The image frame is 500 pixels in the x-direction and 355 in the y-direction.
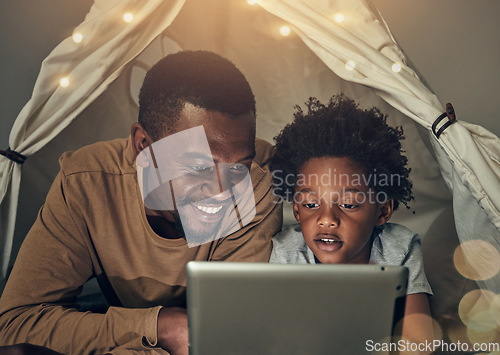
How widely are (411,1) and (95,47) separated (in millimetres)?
1335

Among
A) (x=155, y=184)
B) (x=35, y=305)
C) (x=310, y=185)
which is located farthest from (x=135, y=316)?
(x=310, y=185)

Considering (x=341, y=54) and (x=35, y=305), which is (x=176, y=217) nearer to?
(x=35, y=305)

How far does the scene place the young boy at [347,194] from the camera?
3.96 feet

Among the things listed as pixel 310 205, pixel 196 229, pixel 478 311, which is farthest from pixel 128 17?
pixel 478 311

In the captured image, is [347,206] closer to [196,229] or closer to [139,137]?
[196,229]

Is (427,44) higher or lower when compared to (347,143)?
higher

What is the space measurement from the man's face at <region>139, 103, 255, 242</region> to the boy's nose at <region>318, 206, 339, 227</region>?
0.26m

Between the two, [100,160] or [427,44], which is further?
[427,44]

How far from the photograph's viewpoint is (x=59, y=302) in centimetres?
118

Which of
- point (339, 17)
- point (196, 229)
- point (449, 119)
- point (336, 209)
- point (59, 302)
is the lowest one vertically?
point (59, 302)

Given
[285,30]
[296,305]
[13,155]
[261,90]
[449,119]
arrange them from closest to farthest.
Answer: [296,305]
[449,119]
[13,155]
[285,30]
[261,90]

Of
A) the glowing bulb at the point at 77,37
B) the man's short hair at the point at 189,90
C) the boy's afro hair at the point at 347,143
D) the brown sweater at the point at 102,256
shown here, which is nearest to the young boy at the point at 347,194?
the boy's afro hair at the point at 347,143

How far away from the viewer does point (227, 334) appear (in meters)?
0.71

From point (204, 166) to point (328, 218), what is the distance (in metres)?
0.37
